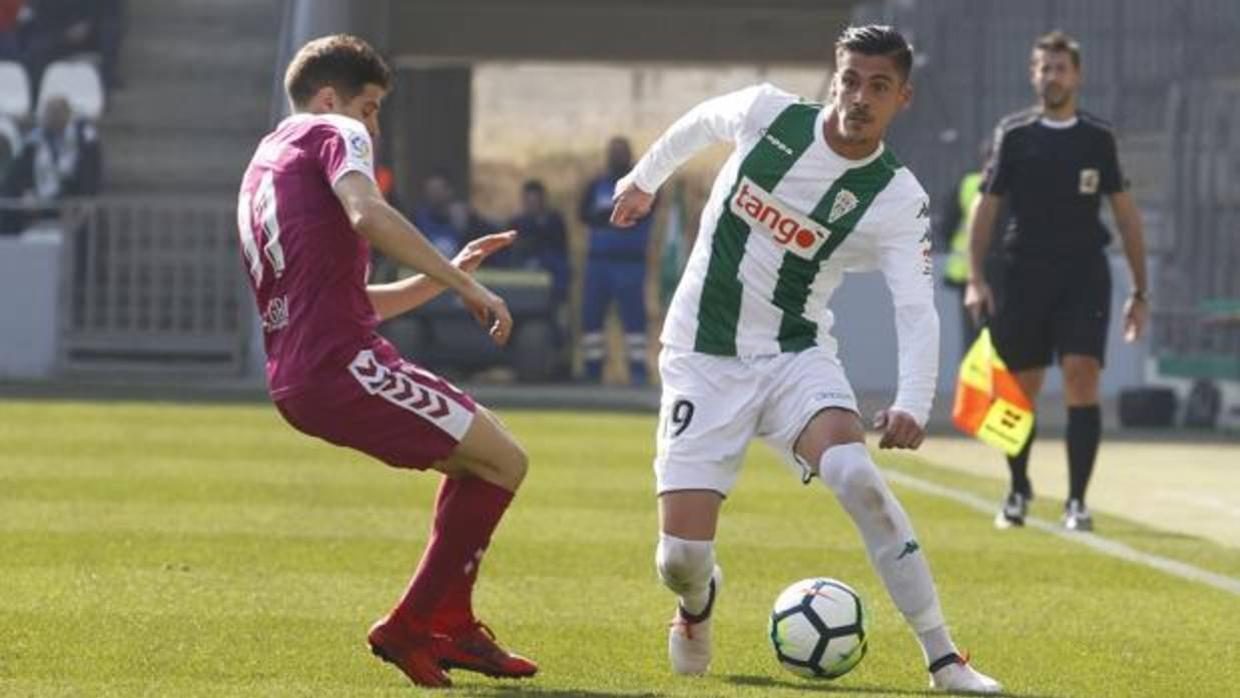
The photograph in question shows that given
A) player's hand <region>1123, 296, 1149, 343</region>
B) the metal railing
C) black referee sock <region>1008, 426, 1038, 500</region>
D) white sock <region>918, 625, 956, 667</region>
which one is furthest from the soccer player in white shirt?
the metal railing

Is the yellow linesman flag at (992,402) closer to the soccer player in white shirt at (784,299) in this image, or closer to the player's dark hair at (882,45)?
the soccer player in white shirt at (784,299)

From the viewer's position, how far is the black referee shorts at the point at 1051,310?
44.3ft

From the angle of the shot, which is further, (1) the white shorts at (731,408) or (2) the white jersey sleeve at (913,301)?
(1) the white shorts at (731,408)

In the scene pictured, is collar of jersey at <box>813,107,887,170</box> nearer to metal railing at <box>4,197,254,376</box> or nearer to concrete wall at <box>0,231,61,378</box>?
metal railing at <box>4,197,254,376</box>

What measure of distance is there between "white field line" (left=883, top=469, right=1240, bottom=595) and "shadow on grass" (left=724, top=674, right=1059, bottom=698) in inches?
129

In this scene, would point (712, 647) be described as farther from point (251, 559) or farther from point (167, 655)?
point (251, 559)

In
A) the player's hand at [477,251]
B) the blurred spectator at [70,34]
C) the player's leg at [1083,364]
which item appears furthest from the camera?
the blurred spectator at [70,34]

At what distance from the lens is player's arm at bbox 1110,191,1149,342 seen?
13.3m

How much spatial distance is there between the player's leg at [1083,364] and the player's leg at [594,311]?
1418cm

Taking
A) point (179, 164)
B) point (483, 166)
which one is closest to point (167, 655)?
point (179, 164)

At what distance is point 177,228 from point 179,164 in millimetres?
3094

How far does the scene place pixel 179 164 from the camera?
30.1 meters

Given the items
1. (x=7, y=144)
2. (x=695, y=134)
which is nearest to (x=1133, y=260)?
(x=695, y=134)

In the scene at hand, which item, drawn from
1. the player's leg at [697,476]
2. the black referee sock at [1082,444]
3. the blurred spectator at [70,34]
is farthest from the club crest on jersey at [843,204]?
the blurred spectator at [70,34]
